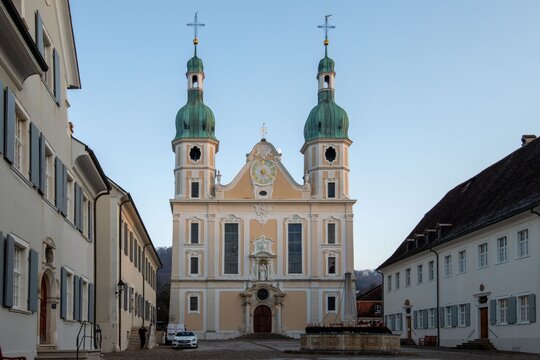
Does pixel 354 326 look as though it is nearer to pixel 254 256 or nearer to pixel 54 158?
pixel 54 158

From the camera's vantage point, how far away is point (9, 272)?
46.7 feet

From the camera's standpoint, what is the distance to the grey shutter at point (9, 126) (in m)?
14.0

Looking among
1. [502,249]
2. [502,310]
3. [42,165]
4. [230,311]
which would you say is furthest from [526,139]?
[230,311]

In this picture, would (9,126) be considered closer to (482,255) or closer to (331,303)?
(482,255)

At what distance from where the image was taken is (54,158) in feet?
65.1

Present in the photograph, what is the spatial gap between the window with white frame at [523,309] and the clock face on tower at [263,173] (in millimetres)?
43998

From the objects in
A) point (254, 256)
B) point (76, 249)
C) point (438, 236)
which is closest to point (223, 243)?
point (254, 256)

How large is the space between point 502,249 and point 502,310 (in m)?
2.53

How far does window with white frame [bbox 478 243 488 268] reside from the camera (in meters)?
38.8

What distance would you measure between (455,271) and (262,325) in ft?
112

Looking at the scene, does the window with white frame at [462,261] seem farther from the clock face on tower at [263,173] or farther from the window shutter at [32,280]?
the clock face on tower at [263,173]

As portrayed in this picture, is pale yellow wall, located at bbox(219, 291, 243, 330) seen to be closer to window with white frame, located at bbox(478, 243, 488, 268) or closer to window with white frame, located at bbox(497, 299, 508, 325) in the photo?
window with white frame, located at bbox(478, 243, 488, 268)

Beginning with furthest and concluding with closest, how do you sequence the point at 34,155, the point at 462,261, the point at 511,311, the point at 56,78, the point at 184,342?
the point at 184,342, the point at 462,261, the point at 511,311, the point at 56,78, the point at 34,155

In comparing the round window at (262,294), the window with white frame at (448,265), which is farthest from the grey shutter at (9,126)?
the round window at (262,294)
